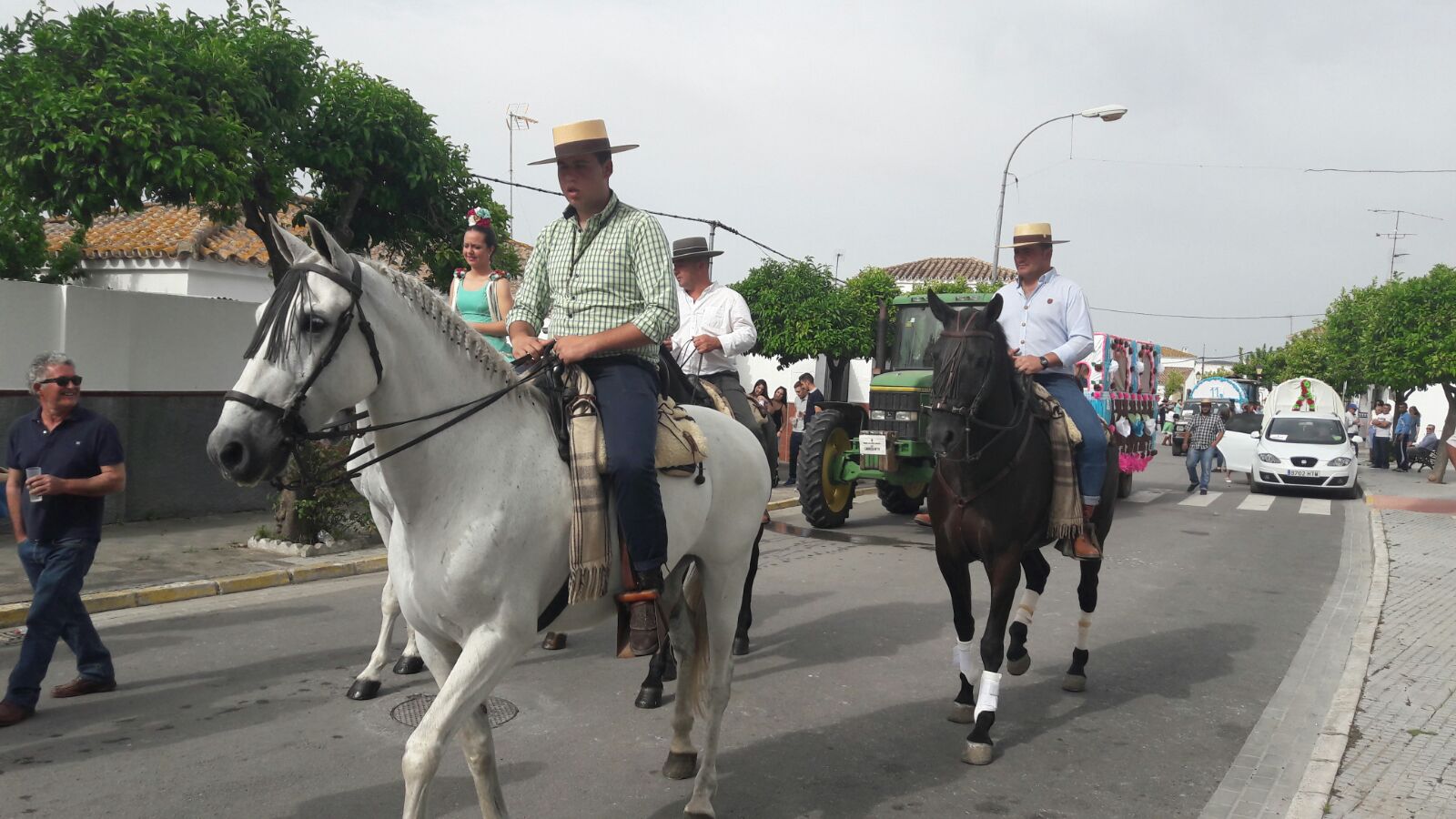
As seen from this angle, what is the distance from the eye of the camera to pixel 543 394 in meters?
3.59

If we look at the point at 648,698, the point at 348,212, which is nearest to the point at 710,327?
the point at 648,698

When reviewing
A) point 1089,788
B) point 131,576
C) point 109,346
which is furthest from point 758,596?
point 109,346

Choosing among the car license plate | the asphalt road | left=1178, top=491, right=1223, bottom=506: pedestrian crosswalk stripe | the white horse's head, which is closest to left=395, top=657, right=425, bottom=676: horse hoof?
the asphalt road

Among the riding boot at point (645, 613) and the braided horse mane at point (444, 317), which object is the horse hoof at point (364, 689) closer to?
the riding boot at point (645, 613)

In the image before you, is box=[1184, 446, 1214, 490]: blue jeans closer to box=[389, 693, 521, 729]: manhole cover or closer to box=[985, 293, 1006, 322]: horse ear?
box=[985, 293, 1006, 322]: horse ear

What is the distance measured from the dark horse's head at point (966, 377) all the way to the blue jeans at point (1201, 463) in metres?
17.5

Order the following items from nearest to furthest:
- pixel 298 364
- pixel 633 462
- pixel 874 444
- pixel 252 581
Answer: pixel 298 364 → pixel 633 462 → pixel 252 581 → pixel 874 444

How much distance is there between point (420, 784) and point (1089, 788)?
3.15 m

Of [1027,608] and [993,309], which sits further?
[1027,608]

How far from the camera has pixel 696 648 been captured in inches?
175

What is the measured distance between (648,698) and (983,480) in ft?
7.10

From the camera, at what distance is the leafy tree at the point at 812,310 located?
30.9m

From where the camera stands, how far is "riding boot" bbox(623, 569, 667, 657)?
3547 mm

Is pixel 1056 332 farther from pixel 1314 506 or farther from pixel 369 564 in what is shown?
pixel 1314 506
